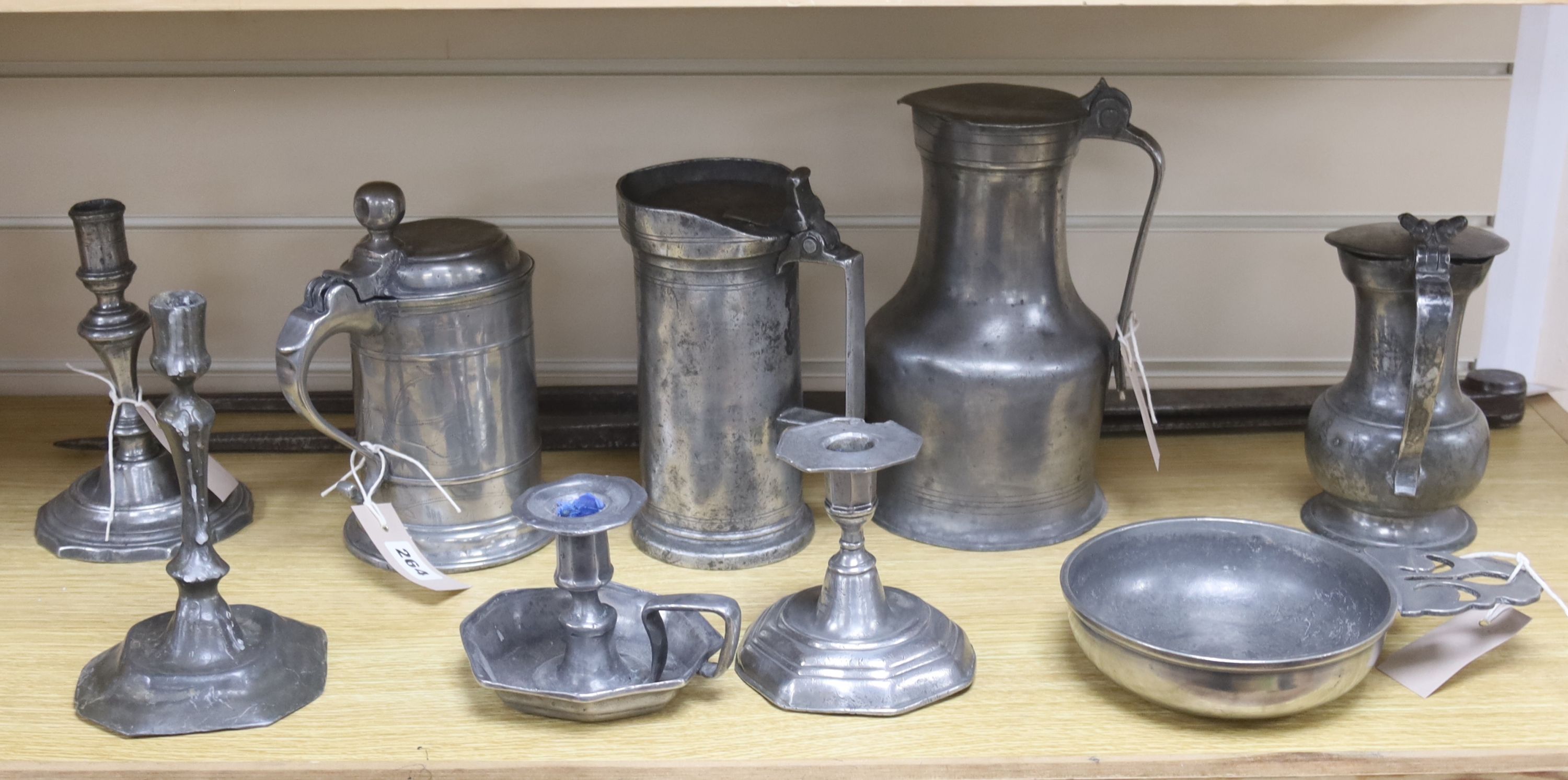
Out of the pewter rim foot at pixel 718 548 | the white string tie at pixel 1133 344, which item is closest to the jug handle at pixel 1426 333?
the white string tie at pixel 1133 344

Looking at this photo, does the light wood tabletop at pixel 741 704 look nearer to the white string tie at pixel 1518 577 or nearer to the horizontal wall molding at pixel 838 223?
the white string tie at pixel 1518 577

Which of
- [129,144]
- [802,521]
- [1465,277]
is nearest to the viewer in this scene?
[1465,277]

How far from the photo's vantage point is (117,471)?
116 cm

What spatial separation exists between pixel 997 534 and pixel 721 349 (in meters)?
0.28

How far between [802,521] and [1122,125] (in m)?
0.42

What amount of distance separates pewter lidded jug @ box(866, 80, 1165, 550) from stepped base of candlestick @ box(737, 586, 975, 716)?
0.17 m

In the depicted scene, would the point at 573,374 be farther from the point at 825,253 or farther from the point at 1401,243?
the point at 1401,243

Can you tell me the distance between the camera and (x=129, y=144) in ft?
4.49

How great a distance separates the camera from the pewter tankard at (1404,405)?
1.02m

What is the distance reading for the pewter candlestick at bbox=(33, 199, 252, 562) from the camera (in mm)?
1125

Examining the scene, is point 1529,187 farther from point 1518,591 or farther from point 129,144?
point 129,144

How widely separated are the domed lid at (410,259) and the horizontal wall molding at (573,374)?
1.23 ft

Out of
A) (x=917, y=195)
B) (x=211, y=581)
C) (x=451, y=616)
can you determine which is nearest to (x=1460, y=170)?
(x=917, y=195)

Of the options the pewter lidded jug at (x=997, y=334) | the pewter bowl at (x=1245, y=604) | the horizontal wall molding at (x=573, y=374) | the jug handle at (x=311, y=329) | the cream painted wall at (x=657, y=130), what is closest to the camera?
the pewter bowl at (x=1245, y=604)
